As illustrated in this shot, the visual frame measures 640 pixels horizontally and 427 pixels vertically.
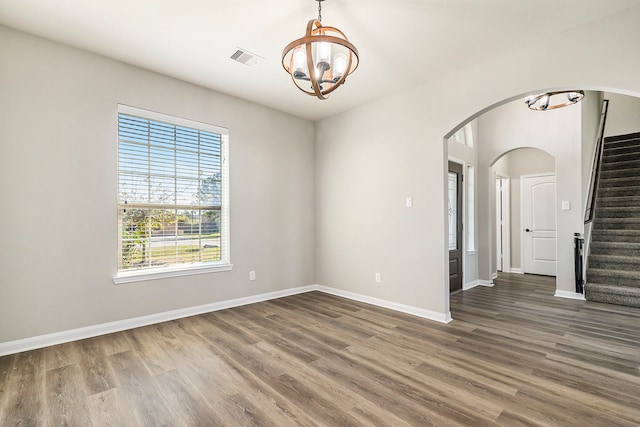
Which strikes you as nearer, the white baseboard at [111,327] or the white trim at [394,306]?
the white baseboard at [111,327]

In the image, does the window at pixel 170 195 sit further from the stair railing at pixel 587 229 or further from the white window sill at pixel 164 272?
the stair railing at pixel 587 229

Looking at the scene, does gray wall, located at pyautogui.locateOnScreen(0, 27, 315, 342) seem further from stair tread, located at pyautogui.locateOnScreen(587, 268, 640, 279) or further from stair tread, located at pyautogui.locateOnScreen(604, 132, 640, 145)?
stair tread, located at pyautogui.locateOnScreen(604, 132, 640, 145)

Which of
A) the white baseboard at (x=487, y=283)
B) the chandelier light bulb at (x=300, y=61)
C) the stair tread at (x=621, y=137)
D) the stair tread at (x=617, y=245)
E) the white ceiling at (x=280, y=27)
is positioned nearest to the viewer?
the chandelier light bulb at (x=300, y=61)

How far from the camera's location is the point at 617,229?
5.12m

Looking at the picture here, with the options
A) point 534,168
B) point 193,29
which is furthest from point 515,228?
point 193,29

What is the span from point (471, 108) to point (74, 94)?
4237 mm

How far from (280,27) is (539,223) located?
6.83 meters

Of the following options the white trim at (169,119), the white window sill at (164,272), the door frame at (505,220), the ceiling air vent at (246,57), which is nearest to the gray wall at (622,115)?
the door frame at (505,220)

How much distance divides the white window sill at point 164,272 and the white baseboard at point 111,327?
0.44 meters

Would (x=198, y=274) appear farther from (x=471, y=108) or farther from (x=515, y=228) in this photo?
(x=515, y=228)

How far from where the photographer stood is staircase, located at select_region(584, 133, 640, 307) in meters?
4.45

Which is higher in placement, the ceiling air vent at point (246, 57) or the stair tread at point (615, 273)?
the ceiling air vent at point (246, 57)

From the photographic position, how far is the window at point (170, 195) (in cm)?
349

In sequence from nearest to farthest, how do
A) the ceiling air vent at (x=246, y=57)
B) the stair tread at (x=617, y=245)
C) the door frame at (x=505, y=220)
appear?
the ceiling air vent at (x=246, y=57)
the stair tread at (x=617, y=245)
the door frame at (x=505, y=220)
